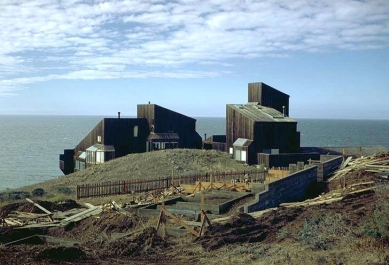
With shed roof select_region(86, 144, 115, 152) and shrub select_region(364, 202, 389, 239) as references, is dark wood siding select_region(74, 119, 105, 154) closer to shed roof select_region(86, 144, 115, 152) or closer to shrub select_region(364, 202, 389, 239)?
shed roof select_region(86, 144, 115, 152)

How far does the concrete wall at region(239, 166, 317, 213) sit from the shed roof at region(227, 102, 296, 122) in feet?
60.5

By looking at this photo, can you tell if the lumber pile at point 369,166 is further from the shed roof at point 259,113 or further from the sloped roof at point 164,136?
the sloped roof at point 164,136

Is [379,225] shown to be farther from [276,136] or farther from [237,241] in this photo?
[276,136]

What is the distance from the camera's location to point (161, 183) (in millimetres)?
32812

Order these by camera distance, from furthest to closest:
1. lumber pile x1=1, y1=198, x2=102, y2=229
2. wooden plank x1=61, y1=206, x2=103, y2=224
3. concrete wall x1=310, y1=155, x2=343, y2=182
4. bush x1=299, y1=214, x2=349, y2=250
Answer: concrete wall x1=310, y1=155, x2=343, y2=182 → wooden plank x1=61, y1=206, x2=103, y2=224 → lumber pile x1=1, y1=198, x2=102, y2=229 → bush x1=299, y1=214, x2=349, y2=250

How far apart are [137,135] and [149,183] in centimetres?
2217

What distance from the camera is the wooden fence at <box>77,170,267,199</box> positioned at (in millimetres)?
30547

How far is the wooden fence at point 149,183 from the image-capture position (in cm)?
3055

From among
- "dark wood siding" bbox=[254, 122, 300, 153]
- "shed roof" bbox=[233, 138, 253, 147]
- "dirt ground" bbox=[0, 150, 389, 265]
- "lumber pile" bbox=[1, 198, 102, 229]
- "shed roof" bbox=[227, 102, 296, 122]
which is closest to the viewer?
"dirt ground" bbox=[0, 150, 389, 265]

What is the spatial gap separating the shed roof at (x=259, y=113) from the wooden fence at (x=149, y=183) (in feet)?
47.2

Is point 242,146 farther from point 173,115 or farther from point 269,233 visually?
point 269,233

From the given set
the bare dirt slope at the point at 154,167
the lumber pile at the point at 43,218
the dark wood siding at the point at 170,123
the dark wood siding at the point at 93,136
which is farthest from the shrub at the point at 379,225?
the dark wood siding at the point at 170,123

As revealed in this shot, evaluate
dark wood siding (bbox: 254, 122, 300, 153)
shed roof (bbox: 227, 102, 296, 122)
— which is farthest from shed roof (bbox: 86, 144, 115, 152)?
dark wood siding (bbox: 254, 122, 300, 153)

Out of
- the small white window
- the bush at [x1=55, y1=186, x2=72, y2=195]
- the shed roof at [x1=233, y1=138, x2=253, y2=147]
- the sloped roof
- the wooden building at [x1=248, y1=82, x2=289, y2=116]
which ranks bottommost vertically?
the bush at [x1=55, y1=186, x2=72, y2=195]
